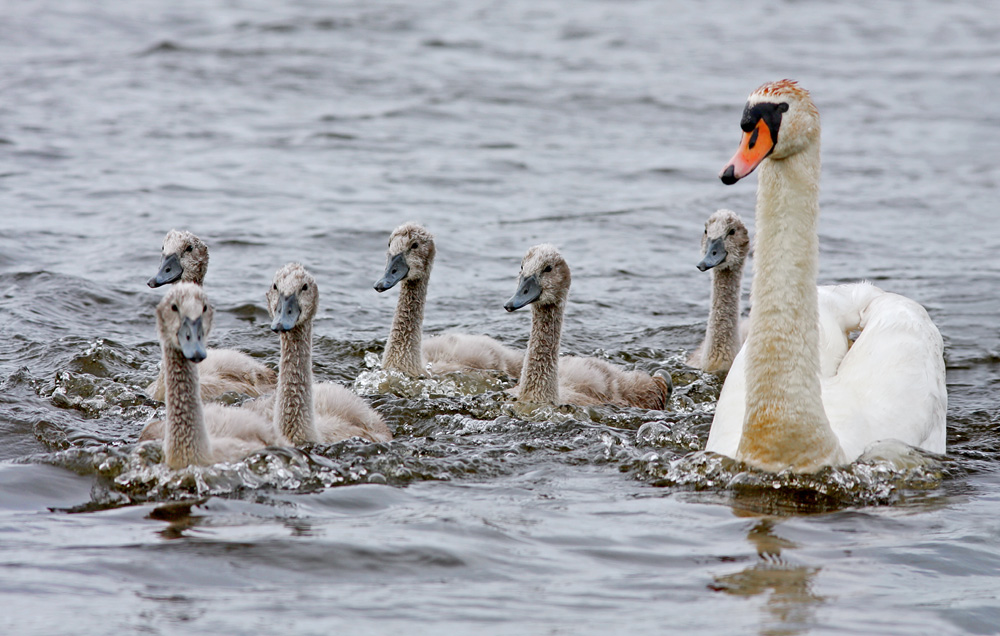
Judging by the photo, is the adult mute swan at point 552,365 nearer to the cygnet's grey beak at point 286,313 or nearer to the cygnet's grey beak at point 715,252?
the cygnet's grey beak at point 715,252

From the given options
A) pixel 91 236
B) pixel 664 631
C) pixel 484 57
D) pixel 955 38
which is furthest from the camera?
pixel 955 38

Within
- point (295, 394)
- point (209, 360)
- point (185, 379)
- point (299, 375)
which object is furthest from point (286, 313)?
point (209, 360)

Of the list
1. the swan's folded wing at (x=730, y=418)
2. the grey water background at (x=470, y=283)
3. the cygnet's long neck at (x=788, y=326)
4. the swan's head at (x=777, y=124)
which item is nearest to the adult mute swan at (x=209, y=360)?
the grey water background at (x=470, y=283)

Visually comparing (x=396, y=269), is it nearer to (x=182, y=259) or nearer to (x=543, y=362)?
(x=543, y=362)

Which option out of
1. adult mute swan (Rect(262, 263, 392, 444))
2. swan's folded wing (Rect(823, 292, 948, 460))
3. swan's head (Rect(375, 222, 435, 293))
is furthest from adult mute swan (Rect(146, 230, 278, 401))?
swan's folded wing (Rect(823, 292, 948, 460))

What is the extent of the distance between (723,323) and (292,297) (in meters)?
3.99

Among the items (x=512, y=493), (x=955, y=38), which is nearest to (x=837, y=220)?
(x=512, y=493)

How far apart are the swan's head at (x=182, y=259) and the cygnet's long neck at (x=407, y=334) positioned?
5.08ft

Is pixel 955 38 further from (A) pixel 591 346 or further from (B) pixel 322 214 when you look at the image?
(A) pixel 591 346

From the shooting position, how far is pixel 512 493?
726 centimetres

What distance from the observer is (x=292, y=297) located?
805cm

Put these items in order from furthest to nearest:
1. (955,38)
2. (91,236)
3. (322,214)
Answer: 1. (955,38)
2. (322,214)
3. (91,236)

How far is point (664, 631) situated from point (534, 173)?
13188 millimetres

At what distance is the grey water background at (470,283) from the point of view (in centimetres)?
584
